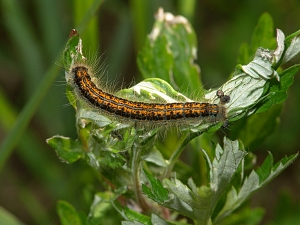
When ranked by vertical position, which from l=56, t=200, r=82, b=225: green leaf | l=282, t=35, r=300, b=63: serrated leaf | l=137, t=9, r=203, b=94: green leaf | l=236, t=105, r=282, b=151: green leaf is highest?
l=137, t=9, r=203, b=94: green leaf

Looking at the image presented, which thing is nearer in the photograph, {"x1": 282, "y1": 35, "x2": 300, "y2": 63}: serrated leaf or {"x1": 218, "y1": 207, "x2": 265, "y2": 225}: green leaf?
{"x1": 282, "y1": 35, "x2": 300, "y2": 63}: serrated leaf

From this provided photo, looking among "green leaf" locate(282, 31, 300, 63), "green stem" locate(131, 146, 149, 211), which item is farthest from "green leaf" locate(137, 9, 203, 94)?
"green leaf" locate(282, 31, 300, 63)

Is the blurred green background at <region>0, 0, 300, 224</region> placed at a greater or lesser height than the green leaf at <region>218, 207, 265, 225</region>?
greater

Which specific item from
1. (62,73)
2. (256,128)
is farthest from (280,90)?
(62,73)

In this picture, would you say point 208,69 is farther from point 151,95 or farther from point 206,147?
point 151,95

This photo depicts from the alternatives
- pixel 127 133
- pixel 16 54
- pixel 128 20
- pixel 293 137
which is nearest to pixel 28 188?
pixel 16 54

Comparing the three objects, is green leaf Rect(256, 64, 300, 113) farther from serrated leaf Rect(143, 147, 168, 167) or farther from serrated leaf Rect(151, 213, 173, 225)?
serrated leaf Rect(151, 213, 173, 225)

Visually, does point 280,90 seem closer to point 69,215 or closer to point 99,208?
point 99,208
